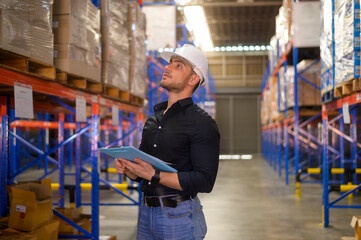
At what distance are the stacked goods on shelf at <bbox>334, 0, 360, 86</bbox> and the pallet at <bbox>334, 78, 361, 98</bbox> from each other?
0.22 feet

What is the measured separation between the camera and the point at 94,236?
486cm

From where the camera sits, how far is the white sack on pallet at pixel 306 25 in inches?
346

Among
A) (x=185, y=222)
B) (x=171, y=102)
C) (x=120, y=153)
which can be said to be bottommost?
(x=185, y=222)

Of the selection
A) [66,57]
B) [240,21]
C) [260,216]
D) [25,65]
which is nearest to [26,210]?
[25,65]

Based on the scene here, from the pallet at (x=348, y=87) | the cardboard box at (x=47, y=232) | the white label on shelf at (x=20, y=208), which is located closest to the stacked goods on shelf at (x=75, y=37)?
the white label on shelf at (x=20, y=208)

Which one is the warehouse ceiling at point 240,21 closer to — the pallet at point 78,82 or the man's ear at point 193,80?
the pallet at point 78,82

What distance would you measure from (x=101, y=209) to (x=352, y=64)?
5299mm

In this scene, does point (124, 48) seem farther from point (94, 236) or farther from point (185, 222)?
point (185, 222)

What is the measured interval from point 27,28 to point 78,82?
130 cm

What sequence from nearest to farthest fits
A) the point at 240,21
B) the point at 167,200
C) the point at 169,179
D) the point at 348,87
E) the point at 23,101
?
1. the point at 169,179
2. the point at 167,200
3. the point at 23,101
4. the point at 348,87
5. the point at 240,21

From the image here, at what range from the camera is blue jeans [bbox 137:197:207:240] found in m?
2.40

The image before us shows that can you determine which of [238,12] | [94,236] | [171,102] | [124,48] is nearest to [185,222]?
[171,102]

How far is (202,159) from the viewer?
2.36m

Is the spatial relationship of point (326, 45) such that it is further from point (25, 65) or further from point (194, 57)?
point (25, 65)
